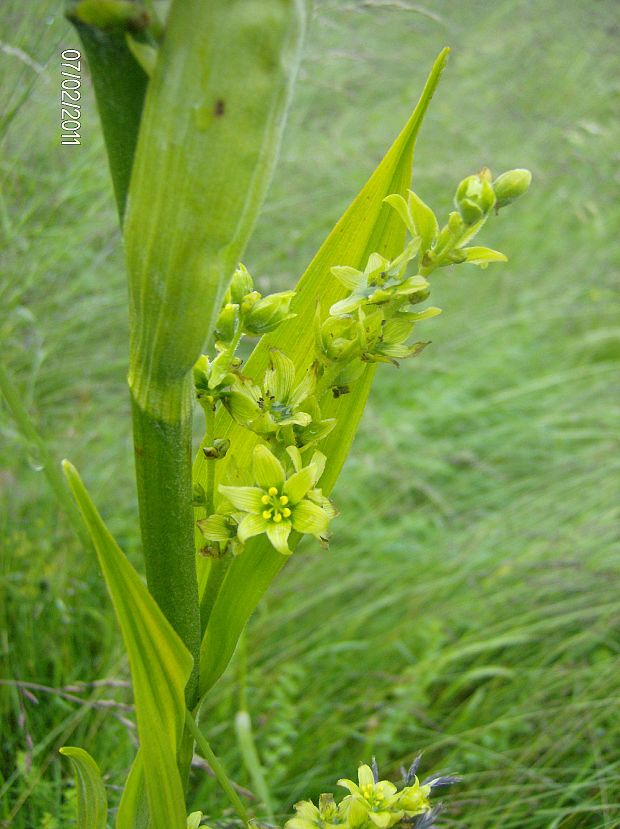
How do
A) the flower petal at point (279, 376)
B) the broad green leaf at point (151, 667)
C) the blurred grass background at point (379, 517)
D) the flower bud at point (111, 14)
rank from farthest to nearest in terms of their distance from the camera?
the blurred grass background at point (379, 517) → the flower petal at point (279, 376) → the broad green leaf at point (151, 667) → the flower bud at point (111, 14)

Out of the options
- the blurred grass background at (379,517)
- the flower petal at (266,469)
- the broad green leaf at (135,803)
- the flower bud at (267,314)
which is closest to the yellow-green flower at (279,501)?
the flower petal at (266,469)

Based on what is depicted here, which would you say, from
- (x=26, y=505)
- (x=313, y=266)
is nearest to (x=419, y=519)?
(x=26, y=505)

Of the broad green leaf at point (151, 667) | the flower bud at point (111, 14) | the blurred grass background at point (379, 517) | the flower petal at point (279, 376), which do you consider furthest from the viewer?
the blurred grass background at point (379, 517)

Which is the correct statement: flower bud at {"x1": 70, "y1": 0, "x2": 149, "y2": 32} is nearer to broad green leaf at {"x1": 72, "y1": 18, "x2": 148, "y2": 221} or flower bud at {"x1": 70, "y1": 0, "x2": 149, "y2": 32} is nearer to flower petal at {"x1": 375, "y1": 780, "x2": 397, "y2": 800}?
broad green leaf at {"x1": 72, "y1": 18, "x2": 148, "y2": 221}

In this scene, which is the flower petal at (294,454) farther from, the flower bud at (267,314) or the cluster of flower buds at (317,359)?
the flower bud at (267,314)

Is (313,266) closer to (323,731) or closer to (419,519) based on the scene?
(323,731)

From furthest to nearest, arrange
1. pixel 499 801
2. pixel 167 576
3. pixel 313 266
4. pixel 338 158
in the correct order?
1. pixel 338 158
2. pixel 499 801
3. pixel 313 266
4. pixel 167 576

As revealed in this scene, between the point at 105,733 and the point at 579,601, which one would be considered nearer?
the point at 105,733

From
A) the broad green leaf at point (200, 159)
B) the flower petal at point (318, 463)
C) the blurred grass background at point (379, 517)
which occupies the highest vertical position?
the broad green leaf at point (200, 159)
